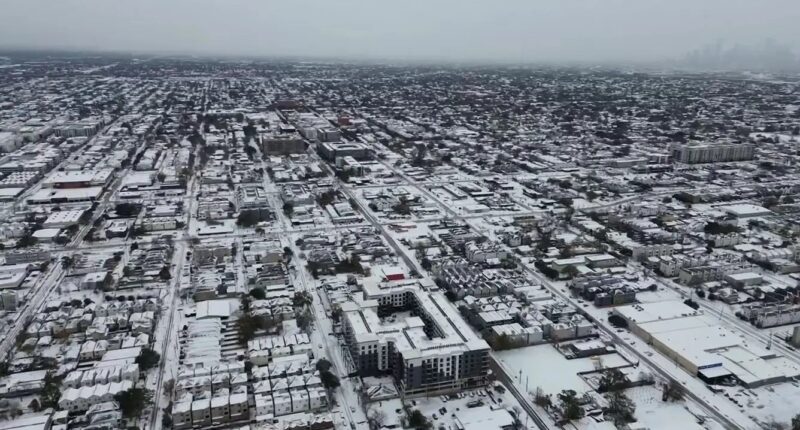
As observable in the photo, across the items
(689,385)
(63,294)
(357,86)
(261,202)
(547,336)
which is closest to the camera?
(689,385)

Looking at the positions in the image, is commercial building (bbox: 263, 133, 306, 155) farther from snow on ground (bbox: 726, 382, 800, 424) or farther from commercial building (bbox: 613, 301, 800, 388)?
snow on ground (bbox: 726, 382, 800, 424)

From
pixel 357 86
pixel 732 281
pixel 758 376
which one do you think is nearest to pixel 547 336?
pixel 758 376

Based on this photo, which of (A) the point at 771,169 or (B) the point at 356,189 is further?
(A) the point at 771,169

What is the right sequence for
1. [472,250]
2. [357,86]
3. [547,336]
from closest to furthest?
[547,336] < [472,250] < [357,86]

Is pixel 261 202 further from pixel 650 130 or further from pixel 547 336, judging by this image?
pixel 650 130

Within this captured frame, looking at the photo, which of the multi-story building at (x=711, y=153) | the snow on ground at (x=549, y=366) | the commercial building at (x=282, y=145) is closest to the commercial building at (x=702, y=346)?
the snow on ground at (x=549, y=366)

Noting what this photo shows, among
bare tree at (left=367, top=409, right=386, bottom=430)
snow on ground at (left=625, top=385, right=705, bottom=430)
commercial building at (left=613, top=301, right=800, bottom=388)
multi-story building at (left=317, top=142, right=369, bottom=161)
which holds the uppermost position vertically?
multi-story building at (left=317, top=142, right=369, bottom=161)

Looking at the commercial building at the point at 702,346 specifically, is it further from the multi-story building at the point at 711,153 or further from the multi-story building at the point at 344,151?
the multi-story building at the point at 344,151

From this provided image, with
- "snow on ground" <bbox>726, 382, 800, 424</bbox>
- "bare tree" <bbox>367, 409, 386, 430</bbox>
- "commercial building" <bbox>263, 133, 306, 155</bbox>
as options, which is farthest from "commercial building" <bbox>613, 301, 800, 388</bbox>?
"commercial building" <bbox>263, 133, 306, 155</bbox>

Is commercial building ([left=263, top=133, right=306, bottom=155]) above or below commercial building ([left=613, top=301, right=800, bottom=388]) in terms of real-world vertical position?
above
